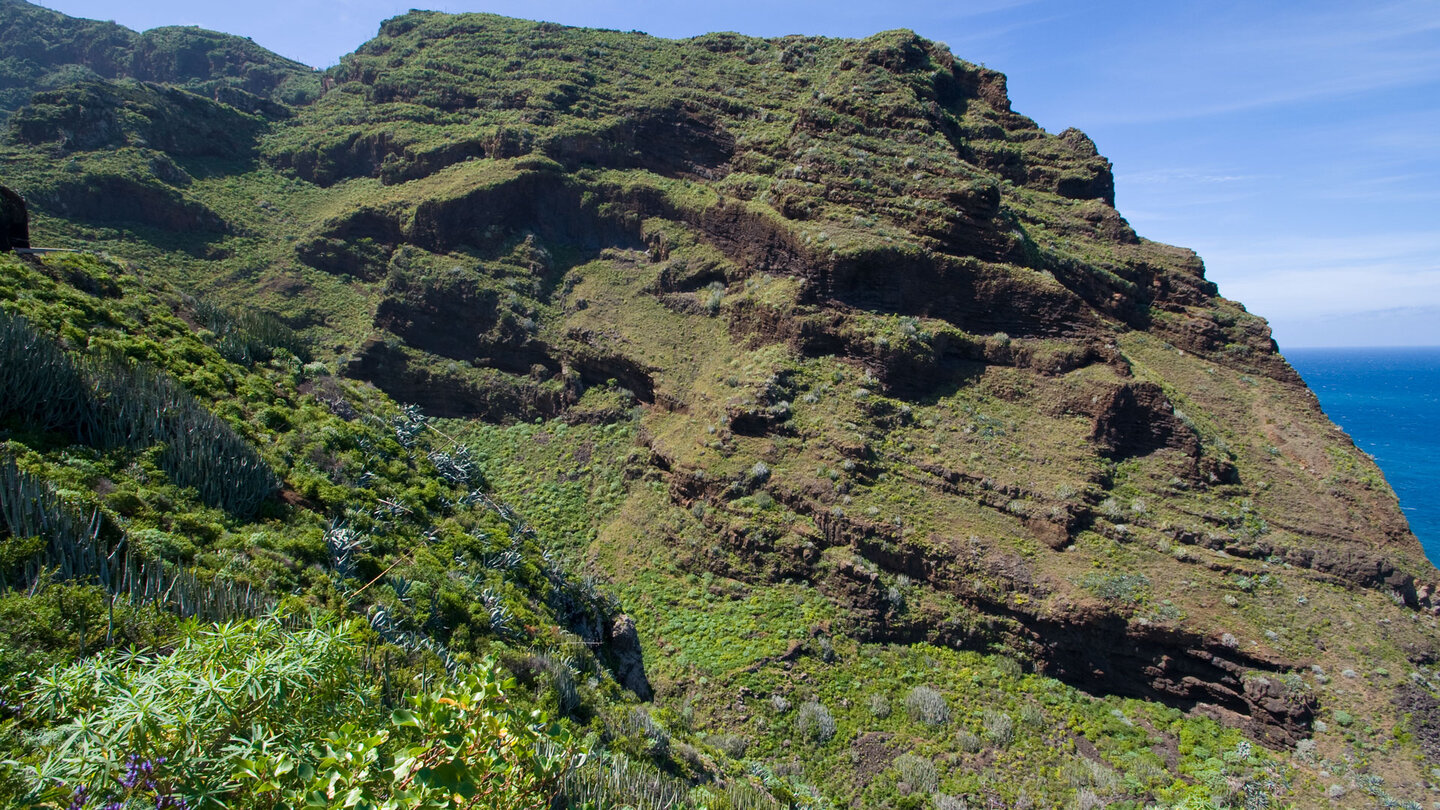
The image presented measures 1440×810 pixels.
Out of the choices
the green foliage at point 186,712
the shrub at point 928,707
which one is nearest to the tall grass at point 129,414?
the green foliage at point 186,712

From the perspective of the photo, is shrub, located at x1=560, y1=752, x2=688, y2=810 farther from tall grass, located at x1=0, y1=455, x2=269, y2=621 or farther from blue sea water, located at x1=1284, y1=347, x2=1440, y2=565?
blue sea water, located at x1=1284, y1=347, x2=1440, y2=565

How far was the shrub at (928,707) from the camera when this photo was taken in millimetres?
15086

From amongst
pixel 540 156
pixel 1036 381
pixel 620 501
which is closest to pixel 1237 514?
pixel 1036 381

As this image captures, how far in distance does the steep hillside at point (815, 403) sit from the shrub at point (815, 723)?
0.06 metres

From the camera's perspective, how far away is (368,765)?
3.34 meters

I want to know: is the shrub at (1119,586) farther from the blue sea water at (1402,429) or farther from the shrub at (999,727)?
the blue sea water at (1402,429)

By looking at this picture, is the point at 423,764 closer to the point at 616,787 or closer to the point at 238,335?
the point at 616,787

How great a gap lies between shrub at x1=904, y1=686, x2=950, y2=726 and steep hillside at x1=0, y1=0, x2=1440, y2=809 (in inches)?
5.8

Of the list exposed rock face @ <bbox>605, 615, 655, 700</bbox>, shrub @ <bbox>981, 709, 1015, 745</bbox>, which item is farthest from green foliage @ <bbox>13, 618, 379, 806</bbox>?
shrub @ <bbox>981, 709, 1015, 745</bbox>

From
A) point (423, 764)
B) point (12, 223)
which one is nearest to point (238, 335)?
point (12, 223)

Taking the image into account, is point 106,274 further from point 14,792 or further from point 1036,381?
point 1036,381

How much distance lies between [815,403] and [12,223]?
773 inches

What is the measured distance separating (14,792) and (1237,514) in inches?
911

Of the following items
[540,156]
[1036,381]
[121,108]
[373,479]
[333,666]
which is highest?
[540,156]
